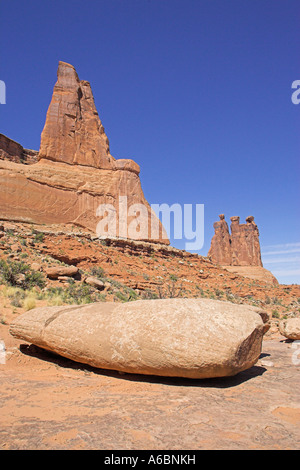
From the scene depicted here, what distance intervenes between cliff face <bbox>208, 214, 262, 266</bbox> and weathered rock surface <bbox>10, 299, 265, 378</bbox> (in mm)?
78435

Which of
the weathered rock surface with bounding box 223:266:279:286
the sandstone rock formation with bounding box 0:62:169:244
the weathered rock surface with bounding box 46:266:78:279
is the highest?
the sandstone rock formation with bounding box 0:62:169:244

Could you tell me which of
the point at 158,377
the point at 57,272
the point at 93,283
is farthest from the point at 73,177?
the point at 158,377

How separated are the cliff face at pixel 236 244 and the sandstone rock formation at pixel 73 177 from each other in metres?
54.8

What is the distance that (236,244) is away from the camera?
86.0 m

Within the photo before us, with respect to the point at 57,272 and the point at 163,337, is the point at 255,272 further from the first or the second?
the point at 163,337

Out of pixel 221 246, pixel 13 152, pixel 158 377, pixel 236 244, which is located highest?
pixel 13 152

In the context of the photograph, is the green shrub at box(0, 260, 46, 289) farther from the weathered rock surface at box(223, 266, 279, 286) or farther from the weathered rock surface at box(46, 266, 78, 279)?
the weathered rock surface at box(223, 266, 279, 286)

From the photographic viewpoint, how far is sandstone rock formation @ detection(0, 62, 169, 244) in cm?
2564

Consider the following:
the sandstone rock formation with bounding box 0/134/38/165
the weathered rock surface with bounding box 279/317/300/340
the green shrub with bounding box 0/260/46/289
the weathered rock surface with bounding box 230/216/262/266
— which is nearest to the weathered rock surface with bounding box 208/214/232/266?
the weathered rock surface with bounding box 230/216/262/266

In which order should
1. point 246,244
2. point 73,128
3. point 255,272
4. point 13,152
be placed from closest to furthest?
point 73,128, point 13,152, point 255,272, point 246,244

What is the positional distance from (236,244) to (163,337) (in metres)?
85.6

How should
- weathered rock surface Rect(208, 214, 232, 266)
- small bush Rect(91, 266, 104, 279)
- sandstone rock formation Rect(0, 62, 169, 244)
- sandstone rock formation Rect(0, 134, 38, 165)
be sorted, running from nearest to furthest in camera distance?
small bush Rect(91, 266, 104, 279)
sandstone rock formation Rect(0, 62, 169, 244)
sandstone rock formation Rect(0, 134, 38, 165)
weathered rock surface Rect(208, 214, 232, 266)

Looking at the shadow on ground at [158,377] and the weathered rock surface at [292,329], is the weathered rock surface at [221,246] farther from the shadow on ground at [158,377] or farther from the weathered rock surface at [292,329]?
the shadow on ground at [158,377]
